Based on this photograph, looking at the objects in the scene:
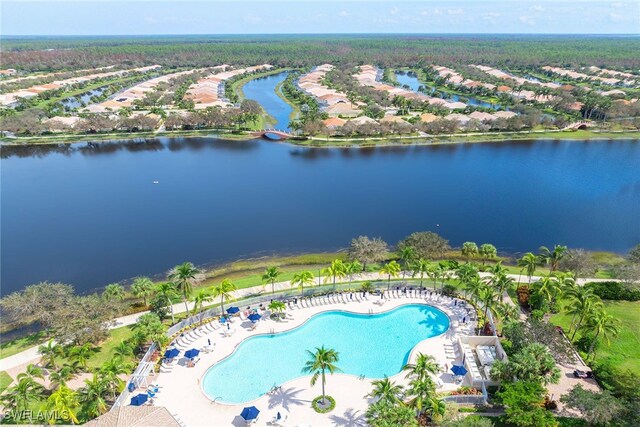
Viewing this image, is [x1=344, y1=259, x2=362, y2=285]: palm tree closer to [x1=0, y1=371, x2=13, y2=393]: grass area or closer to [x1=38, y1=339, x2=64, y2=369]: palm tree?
Result: [x1=38, y1=339, x2=64, y2=369]: palm tree

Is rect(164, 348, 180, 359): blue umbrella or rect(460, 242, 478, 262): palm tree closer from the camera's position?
rect(164, 348, 180, 359): blue umbrella

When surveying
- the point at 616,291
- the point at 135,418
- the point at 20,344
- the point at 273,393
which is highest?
the point at 135,418

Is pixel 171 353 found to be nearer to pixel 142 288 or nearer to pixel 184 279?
pixel 184 279

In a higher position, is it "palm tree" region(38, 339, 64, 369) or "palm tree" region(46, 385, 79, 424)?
"palm tree" region(46, 385, 79, 424)

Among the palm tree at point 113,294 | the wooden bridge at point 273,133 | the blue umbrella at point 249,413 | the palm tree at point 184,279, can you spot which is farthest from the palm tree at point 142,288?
the wooden bridge at point 273,133

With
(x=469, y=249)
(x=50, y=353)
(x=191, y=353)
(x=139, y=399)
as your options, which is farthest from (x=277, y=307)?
(x=469, y=249)

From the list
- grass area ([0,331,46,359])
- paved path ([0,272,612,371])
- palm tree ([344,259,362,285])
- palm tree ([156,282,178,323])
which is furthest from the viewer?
palm tree ([344,259,362,285])

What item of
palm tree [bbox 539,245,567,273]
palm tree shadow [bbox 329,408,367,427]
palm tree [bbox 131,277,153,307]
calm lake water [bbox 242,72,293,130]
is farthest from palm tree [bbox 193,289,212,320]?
calm lake water [bbox 242,72,293,130]
